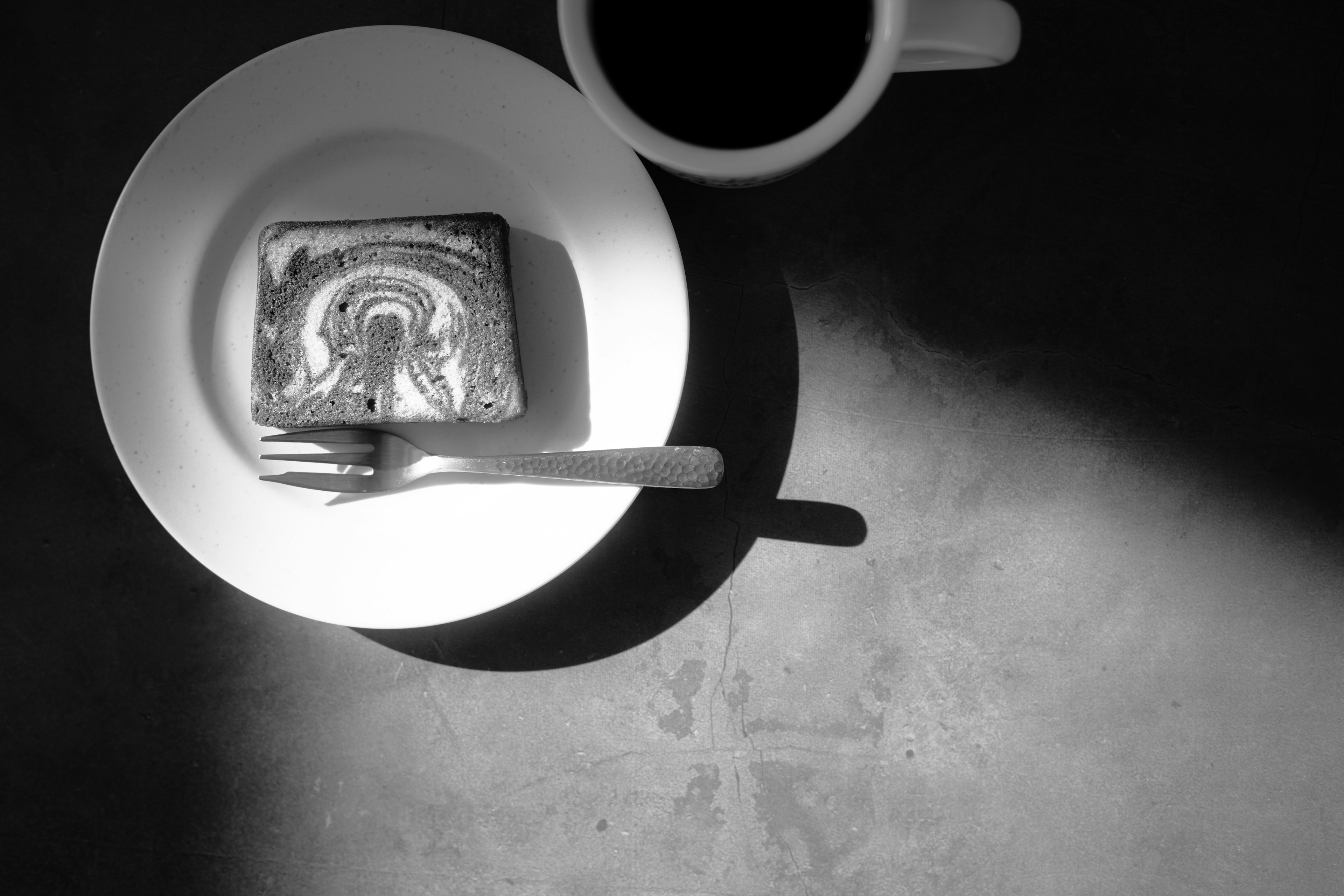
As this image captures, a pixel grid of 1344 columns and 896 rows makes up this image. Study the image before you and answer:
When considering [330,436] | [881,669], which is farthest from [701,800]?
[330,436]

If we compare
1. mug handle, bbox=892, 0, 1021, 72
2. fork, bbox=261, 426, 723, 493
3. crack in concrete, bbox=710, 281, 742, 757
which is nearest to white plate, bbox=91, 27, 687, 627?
fork, bbox=261, 426, 723, 493

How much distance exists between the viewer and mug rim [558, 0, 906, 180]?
49 centimetres

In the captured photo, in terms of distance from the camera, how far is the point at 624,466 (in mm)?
677

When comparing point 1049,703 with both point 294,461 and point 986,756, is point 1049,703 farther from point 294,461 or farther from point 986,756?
point 294,461

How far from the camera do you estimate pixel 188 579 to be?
80 cm

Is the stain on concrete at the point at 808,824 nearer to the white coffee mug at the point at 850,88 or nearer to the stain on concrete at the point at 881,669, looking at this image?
the stain on concrete at the point at 881,669

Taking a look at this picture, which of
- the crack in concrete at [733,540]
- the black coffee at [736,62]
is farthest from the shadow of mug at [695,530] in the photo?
the black coffee at [736,62]

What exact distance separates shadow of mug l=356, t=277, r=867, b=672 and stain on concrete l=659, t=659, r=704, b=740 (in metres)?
0.04

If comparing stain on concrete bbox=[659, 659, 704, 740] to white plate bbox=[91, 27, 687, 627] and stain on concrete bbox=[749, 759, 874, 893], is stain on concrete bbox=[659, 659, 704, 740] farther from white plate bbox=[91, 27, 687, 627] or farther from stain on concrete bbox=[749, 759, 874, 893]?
white plate bbox=[91, 27, 687, 627]

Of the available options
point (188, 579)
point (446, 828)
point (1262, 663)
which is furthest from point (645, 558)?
point (1262, 663)

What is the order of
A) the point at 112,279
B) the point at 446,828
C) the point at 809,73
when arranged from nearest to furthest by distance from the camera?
the point at 809,73, the point at 112,279, the point at 446,828

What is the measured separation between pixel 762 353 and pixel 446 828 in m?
0.53

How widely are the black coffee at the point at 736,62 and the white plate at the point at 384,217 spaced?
0.50 feet

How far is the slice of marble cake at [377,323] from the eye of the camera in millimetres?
711
